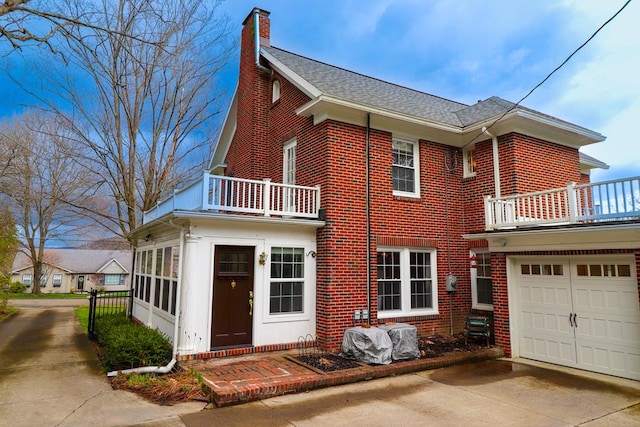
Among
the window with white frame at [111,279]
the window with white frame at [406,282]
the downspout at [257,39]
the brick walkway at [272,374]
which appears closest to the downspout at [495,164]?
the window with white frame at [406,282]

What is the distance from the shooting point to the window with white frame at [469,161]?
1121 centimetres

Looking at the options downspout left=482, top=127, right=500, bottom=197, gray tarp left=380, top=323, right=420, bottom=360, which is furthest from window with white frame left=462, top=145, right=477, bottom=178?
gray tarp left=380, top=323, right=420, bottom=360

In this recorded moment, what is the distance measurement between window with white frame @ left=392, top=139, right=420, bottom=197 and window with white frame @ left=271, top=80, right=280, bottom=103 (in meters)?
4.23

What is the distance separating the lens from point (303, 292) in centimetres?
919

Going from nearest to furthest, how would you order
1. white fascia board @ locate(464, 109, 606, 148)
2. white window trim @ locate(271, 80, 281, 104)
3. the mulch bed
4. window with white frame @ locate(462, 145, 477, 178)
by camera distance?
the mulch bed, white fascia board @ locate(464, 109, 606, 148), window with white frame @ locate(462, 145, 477, 178), white window trim @ locate(271, 80, 281, 104)

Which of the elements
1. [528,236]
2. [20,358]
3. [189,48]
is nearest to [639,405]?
[528,236]

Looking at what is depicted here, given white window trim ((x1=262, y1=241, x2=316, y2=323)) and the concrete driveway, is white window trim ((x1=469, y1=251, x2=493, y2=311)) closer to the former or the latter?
the concrete driveway

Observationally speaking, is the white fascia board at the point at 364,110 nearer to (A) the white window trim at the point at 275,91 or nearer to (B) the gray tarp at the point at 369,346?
(A) the white window trim at the point at 275,91

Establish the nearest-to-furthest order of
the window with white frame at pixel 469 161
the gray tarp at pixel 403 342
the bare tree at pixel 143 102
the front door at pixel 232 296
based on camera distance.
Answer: the gray tarp at pixel 403 342
the front door at pixel 232 296
the window with white frame at pixel 469 161
the bare tree at pixel 143 102

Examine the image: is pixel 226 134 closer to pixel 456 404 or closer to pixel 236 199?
pixel 236 199

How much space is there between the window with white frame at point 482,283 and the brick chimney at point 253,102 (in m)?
7.01

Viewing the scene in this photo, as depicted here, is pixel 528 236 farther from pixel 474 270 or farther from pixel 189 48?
pixel 189 48

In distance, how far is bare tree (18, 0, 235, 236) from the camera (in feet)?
42.0

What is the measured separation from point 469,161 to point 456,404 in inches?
300
